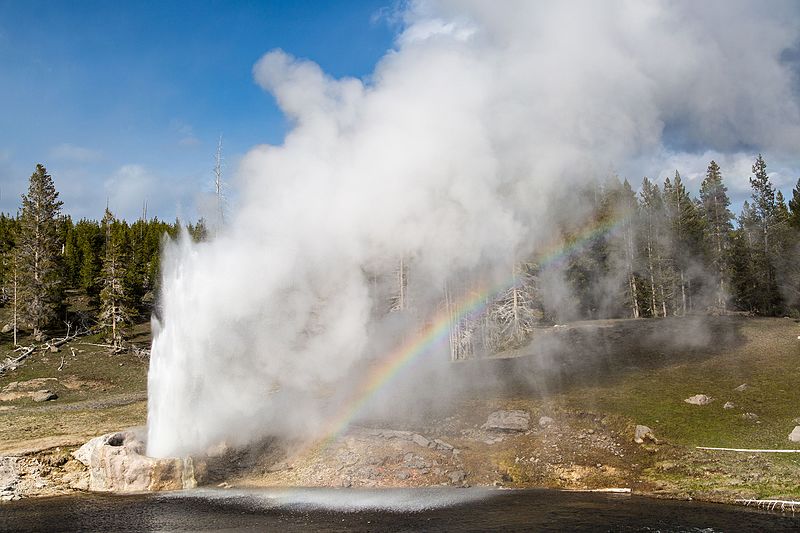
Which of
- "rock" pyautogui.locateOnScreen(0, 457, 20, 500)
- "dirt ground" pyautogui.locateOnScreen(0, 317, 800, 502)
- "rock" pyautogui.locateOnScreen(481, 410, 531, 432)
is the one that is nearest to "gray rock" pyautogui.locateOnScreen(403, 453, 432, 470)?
"dirt ground" pyautogui.locateOnScreen(0, 317, 800, 502)

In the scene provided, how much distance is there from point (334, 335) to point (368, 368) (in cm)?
666

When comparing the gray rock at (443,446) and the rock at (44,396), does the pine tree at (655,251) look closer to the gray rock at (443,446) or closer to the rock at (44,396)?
the gray rock at (443,446)

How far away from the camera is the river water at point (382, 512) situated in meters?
16.4

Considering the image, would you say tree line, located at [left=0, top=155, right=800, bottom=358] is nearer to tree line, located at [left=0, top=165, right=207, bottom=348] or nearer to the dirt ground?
tree line, located at [left=0, top=165, right=207, bottom=348]

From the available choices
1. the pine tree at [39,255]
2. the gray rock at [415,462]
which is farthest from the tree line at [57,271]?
the gray rock at [415,462]

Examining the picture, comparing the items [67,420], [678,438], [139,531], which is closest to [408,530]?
[139,531]

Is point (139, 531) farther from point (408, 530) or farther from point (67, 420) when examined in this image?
point (67, 420)

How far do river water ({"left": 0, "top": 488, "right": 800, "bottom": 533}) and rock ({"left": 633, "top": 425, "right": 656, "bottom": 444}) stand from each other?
5.87m

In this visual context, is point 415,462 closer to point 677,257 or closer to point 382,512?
point 382,512

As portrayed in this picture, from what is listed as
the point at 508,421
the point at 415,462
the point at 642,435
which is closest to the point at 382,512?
the point at 415,462

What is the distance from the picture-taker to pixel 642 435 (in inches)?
1007

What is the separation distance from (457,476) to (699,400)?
15825mm

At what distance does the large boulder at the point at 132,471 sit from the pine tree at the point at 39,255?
45.6m

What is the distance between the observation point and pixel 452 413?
31.4 meters
